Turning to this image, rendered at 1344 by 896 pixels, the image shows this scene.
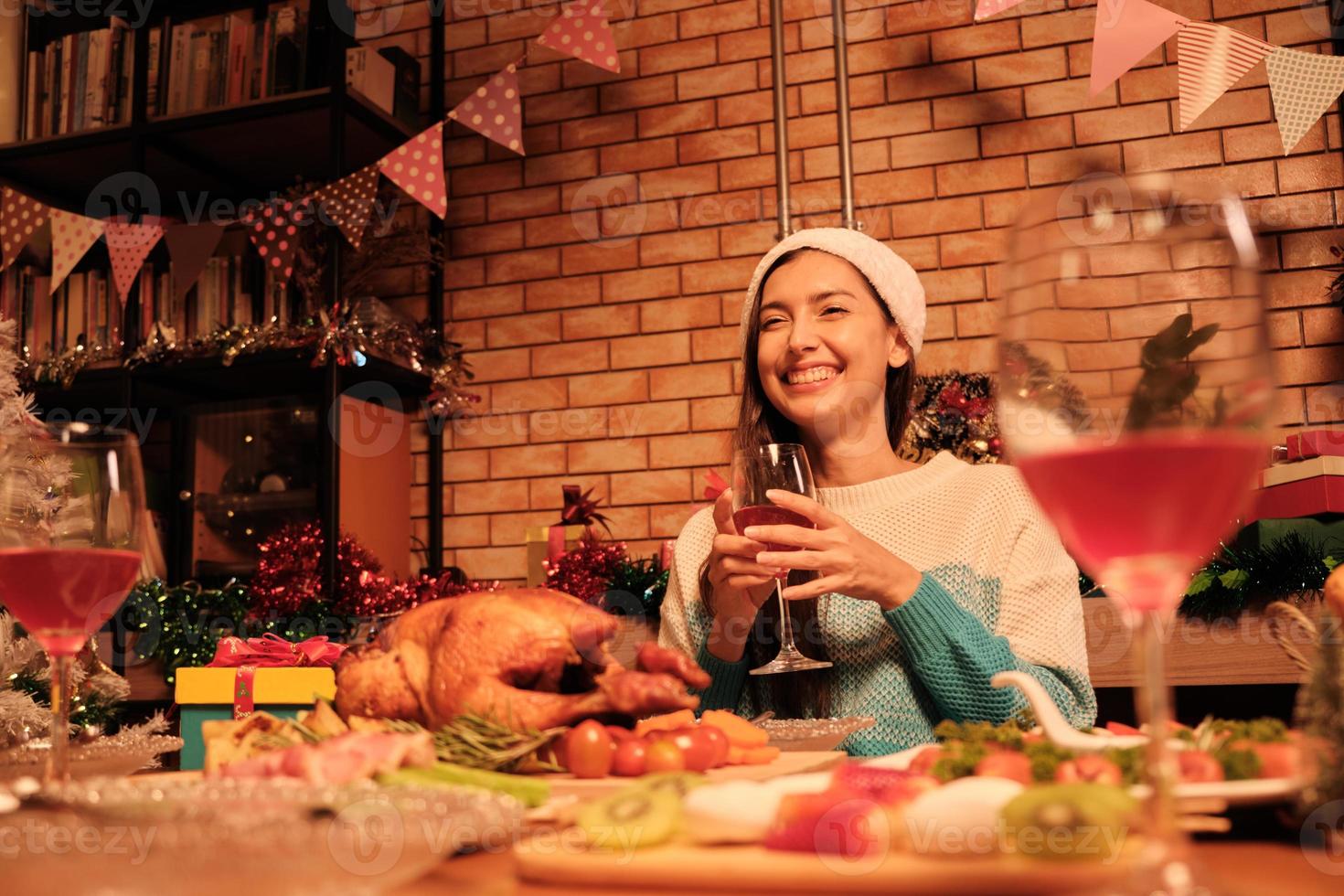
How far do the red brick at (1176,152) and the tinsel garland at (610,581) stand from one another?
1695 millimetres

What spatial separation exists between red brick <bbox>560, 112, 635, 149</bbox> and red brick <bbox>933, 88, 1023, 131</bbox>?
3.05ft

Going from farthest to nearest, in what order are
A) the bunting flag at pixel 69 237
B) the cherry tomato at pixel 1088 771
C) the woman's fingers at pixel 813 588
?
the bunting flag at pixel 69 237 → the woman's fingers at pixel 813 588 → the cherry tomato at pixel 1088 771

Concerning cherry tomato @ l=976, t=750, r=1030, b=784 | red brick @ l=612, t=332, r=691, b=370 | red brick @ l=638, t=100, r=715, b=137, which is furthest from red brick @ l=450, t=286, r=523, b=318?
cherry tomato @ l=976, t=750, r=1030, b=784

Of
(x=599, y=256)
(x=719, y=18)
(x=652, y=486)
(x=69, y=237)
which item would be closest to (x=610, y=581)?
(x=652, y=486)

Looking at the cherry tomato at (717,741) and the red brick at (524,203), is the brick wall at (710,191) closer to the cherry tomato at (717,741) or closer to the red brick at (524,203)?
the red brick at (524,203)

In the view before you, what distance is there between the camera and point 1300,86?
2.64m

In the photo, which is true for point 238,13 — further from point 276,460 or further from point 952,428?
point 952,428

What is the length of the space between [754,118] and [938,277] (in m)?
0.74

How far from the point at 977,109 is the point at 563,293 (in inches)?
52.3

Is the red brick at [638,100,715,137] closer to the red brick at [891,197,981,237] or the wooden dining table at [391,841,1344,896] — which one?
the red brick at [891,197,981,237]

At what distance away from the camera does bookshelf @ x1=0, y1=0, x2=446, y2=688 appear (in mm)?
3238

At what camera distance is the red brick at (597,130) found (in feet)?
11.6

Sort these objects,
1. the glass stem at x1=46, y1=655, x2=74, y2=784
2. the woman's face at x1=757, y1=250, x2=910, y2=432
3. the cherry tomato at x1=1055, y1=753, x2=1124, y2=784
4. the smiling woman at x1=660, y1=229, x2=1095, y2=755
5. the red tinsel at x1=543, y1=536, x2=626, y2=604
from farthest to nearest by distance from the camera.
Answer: the red tinsel at x1=543, y1=536, x2=626, y2=604, the woman's face at x1=757, y1=250, x2=910, y2=432, the smiling woman at x1=660, y1=229, x2=1095, y2=755, the glass stem at x1=46, y1=655, x2=74, y2=784, the cherry tomato at x1=1055, y1=753, x2=1124, y2=784

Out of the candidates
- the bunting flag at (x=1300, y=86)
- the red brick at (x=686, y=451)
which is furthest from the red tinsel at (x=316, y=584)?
the bunting flag at (x=1300, y=86)
